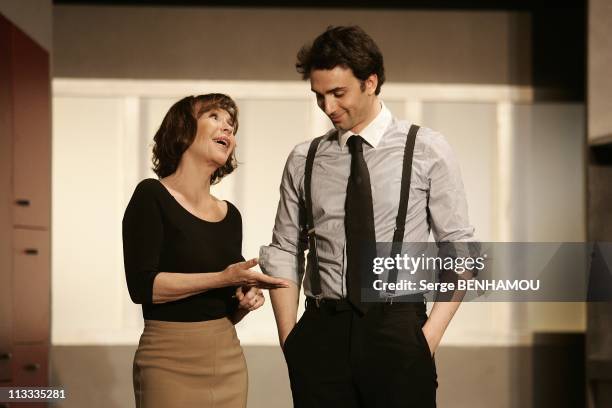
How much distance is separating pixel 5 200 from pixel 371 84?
2060 millimetres

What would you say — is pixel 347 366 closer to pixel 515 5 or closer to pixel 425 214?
pixel 425 214

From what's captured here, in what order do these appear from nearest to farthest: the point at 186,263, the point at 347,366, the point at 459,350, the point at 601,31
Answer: the point at 347,366
the point at 186,263
the point at 601,31
the point at 459,350

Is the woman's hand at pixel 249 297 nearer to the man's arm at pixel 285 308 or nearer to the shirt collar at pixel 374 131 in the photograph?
the man's arm at pixel 285 308

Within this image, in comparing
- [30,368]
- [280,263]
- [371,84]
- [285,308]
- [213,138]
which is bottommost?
[30,368]

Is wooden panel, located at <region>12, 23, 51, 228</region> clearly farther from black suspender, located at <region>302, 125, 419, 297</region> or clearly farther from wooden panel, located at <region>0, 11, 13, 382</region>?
black suspender, located at <region>302, 125, 419, 297</region>

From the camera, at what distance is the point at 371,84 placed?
2211mm

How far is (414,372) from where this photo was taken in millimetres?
2059

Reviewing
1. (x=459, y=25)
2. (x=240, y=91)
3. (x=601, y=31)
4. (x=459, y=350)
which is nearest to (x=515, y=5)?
(x=459, y=25)

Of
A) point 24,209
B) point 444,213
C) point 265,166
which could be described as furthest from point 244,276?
point 265,166

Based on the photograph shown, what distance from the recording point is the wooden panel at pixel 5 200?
3.66 metres

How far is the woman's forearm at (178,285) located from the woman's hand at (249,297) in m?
0.14

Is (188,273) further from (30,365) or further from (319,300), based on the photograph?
(30,365)

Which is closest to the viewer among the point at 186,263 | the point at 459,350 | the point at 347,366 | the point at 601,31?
the point at 347,366

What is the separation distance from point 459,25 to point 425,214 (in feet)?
10.7
